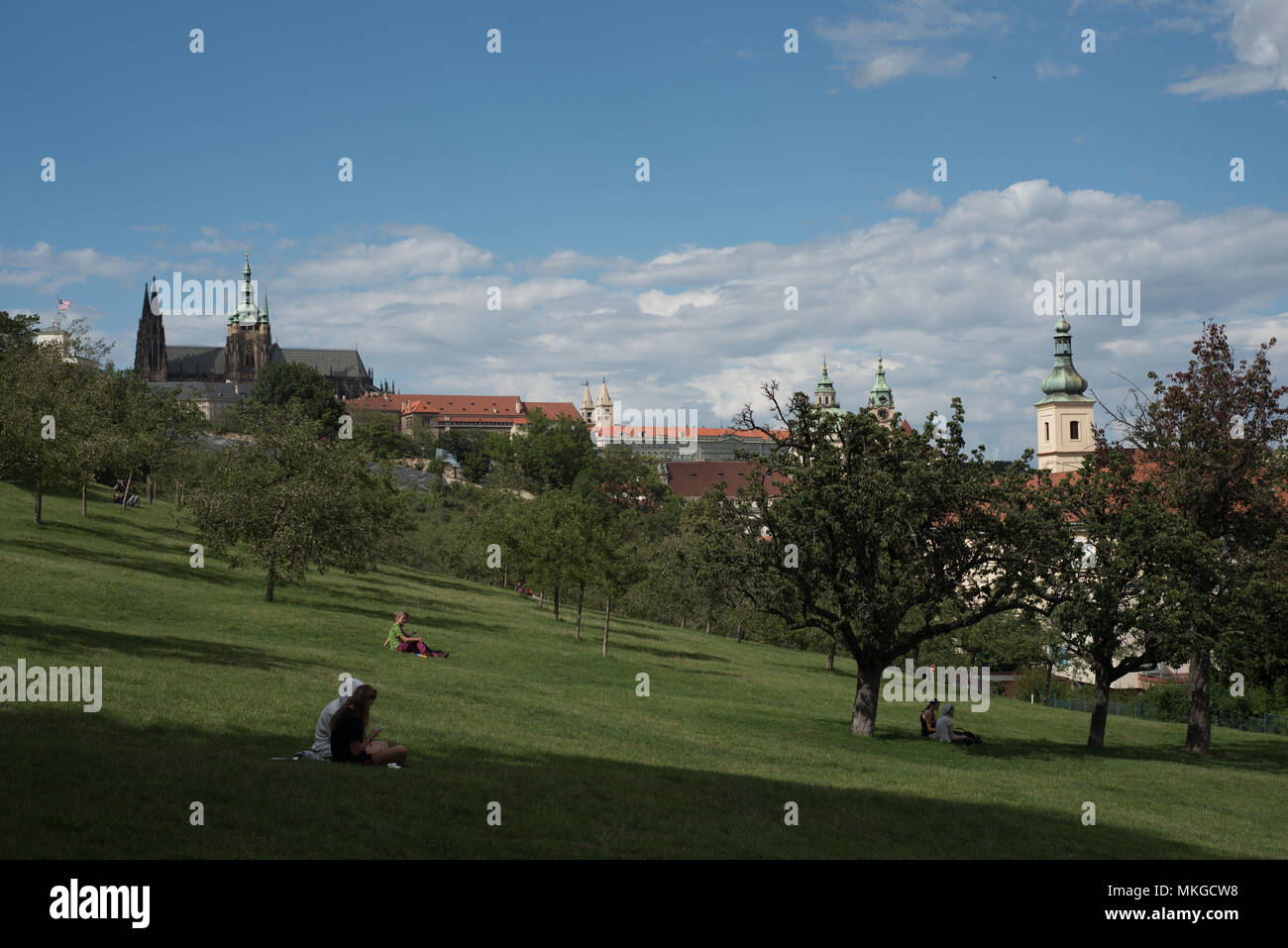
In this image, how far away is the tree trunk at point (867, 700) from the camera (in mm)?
29391

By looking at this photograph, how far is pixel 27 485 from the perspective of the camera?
6384cm

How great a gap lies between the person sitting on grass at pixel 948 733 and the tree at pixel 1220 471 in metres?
7.52

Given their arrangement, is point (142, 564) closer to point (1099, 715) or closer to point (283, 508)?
point (283, 508)

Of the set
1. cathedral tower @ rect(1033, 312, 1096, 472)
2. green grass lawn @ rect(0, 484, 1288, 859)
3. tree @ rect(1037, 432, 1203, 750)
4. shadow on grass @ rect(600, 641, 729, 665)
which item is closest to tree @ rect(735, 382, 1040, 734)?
tree @ rect(1037, 432, 1203, 750)

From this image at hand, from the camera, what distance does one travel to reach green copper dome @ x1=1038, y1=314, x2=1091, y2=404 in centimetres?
14438

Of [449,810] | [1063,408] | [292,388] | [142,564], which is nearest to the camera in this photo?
[449,810]

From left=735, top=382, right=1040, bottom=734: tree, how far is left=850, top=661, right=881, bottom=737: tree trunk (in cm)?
4

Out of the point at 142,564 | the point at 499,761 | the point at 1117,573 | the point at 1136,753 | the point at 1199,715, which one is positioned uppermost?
the point at 1117,573

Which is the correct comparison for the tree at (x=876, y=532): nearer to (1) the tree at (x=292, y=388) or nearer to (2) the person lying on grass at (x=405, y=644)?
(2) the person lying on grass at (x=405, y=644)

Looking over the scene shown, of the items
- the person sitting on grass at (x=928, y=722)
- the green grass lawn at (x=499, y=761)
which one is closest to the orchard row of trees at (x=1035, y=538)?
the person sitting on grass at (x=928, y=722)

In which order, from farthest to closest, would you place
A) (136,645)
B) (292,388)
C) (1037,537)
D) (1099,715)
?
(292,388) < (1099,715) < (1037,537) < (136,645)

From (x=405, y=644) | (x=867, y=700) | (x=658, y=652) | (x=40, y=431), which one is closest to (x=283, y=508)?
(x=40, y=431)

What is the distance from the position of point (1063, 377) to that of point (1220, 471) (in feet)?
394

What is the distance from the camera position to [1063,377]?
14462 cm
